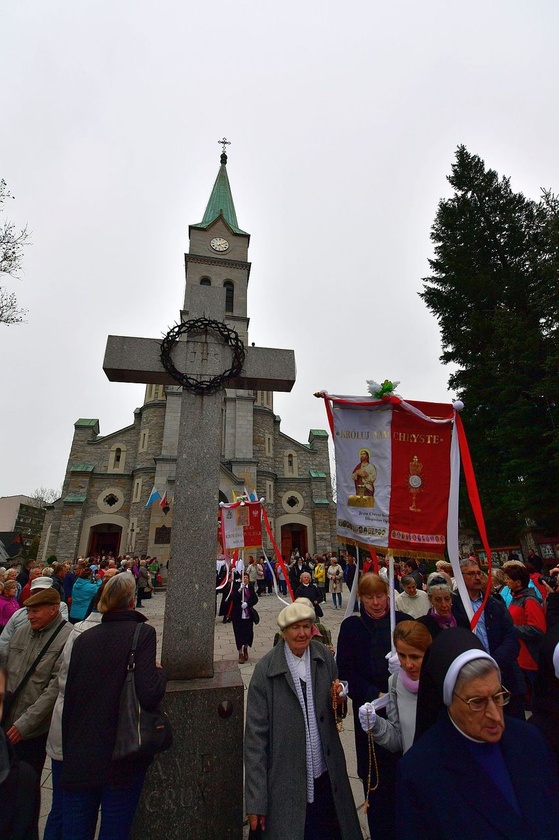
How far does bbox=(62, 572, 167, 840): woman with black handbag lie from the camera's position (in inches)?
83.6

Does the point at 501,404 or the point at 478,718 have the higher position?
the point at 501,404

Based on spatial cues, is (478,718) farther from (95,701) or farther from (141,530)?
(141,530)

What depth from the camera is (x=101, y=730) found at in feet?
7.03

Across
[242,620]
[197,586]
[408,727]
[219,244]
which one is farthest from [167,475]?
[408,727]

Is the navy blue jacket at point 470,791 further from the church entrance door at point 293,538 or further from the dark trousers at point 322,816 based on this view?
the church entrance door at point 293,538

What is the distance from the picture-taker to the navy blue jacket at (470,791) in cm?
132

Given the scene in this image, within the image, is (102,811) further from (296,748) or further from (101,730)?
(296,748)

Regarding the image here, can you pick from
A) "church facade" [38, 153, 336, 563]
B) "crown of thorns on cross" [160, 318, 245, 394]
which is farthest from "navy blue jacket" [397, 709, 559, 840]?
"church facade" [38, 153, 336, 563]

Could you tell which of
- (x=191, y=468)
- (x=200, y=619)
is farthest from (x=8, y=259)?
(x=200, y=619)

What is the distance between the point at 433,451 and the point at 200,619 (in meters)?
2.49

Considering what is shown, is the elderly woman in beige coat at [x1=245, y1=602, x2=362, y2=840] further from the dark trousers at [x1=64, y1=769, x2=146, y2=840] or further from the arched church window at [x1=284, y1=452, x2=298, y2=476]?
the arched church window at [x1=284, y1=452, x2=298, y2=476]

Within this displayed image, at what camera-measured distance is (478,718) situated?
148 cm

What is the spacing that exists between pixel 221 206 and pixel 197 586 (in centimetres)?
4128

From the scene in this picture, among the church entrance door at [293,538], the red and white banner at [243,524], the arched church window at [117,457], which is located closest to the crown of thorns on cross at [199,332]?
the red and white banner at [243,524]
